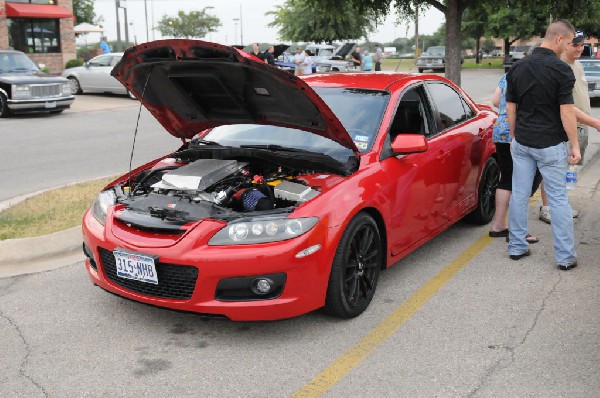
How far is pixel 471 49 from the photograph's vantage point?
3816 inches

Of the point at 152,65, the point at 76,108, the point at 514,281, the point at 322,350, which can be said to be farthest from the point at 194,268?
the point at 76,108

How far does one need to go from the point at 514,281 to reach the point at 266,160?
2.10 meters

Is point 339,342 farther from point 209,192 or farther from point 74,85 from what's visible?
point 74,85

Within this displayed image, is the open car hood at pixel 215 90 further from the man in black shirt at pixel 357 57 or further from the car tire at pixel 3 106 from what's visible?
the man in black shirt at pixel 357 57

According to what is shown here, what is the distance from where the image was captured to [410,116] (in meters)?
5.20

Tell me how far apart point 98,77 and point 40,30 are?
10.2 m

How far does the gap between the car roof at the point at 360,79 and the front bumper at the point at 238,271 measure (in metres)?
1.78

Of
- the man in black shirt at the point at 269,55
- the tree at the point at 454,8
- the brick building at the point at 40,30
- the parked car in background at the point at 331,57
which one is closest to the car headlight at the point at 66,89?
the man in black shirt at the point at 269,55

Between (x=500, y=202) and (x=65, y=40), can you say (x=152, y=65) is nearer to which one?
(x=500, y=202)

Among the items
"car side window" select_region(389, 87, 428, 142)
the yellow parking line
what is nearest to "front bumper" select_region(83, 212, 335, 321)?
the yellow parking line

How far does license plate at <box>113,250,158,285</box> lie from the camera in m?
3.81

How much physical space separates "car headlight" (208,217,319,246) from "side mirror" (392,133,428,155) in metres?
1.07

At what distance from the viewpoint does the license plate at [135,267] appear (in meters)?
3.81

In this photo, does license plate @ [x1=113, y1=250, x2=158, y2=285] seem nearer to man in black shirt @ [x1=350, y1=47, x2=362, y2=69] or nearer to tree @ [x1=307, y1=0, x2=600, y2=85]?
tree @ [x1=307, y1=0, x2=600, y2=85]
